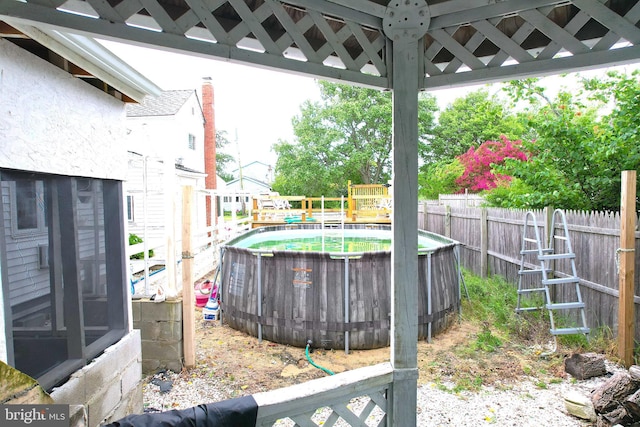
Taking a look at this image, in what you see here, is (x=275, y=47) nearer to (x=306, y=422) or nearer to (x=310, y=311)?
(x=306, y=422)

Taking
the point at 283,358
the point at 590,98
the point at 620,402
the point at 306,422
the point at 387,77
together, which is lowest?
the point at 283,358

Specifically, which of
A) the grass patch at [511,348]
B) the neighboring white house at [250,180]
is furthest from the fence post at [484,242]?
the neighboring white house at [250,180]

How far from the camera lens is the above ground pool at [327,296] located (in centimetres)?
481

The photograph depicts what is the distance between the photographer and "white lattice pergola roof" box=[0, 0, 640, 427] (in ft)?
6.00

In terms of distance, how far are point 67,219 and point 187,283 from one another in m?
1.92

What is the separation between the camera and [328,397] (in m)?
1.91

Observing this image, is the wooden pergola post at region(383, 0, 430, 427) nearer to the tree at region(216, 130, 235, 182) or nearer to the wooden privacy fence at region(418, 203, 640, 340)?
the wooden privacy fence at region(418, 203, 640, 340)

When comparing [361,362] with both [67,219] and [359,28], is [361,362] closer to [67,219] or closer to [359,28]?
[67,219]

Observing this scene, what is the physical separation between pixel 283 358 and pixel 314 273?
1114 millimetres

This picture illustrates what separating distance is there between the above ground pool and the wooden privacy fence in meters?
1.69

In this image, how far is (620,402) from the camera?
117 inches

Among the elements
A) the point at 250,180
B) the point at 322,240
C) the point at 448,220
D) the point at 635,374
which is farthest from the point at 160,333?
the point at 250,180

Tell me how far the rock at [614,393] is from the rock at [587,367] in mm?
656

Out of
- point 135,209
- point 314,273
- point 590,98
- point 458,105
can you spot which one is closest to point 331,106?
point 458,105
